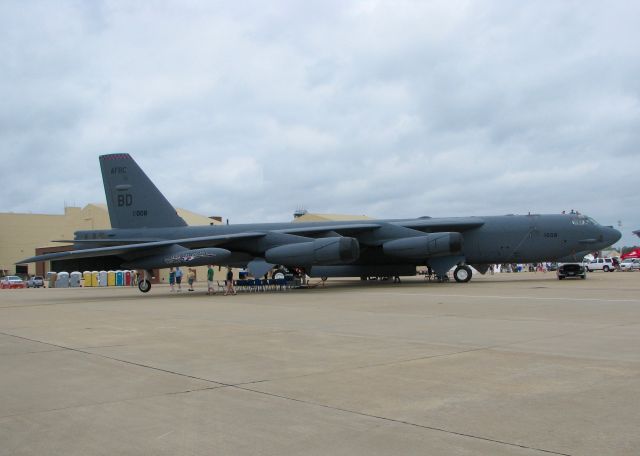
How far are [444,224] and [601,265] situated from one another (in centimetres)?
3164

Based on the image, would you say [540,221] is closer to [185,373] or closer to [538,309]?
[538,309]

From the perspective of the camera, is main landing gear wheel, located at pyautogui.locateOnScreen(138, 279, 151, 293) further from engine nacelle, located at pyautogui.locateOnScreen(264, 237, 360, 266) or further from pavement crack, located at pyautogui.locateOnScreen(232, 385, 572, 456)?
pavement crack, located at pyautogui.locateOnScreen(232, 385, 572, 456)

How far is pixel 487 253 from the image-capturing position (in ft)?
79.9

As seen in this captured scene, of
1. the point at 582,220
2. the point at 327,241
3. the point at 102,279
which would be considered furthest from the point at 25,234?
the point at 582,220

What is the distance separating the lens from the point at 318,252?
21.2 metres

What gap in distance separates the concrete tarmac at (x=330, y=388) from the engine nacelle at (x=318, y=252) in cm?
1019

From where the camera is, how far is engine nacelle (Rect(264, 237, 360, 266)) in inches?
828

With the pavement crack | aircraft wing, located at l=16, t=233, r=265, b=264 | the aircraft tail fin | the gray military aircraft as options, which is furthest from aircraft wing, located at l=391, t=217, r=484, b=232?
the pavement crack

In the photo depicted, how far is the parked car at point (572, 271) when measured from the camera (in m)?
26.2

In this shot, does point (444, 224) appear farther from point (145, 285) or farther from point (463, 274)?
point (145, 285)

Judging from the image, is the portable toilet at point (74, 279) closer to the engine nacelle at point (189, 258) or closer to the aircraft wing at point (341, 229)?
the engine nacelle at point (189, 258)

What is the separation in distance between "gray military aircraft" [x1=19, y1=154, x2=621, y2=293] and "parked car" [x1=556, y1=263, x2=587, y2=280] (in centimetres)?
248

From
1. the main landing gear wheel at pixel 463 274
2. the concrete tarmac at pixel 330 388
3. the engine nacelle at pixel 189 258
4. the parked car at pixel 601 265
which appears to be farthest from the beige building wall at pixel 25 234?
the concrete tarmac at pixel 330 388

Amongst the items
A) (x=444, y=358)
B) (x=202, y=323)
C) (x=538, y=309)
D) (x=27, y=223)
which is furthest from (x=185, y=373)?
(x=27, y=223)
